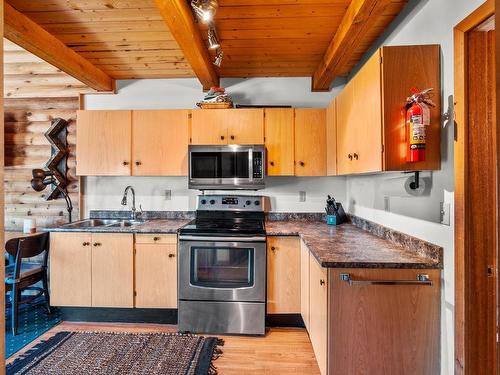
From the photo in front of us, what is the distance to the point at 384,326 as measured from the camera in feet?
4.87

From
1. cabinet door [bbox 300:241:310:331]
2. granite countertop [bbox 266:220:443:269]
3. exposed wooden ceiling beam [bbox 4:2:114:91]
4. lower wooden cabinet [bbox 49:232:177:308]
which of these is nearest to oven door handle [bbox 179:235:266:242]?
granite countertop [bbox 266:220:443:269]

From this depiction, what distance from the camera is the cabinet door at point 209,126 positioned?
9.37 ft

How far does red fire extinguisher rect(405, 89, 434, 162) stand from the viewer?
142 centimetres

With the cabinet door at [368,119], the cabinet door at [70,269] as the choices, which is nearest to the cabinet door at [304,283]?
the cabinet door at [368,119]

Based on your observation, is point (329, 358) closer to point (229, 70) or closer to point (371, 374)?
point (371, 374)

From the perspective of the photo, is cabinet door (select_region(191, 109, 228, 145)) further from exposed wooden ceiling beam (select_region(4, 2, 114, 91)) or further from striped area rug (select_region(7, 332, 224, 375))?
striped area rug (select_region(7, 332, 224, 375))

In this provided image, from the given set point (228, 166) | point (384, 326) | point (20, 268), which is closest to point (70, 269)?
point (20, 268)

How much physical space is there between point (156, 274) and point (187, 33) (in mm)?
1947

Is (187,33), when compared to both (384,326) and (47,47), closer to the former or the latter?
(47,47)

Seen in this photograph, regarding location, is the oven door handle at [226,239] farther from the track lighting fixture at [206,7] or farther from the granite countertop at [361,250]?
the track lighting fixture at [206,7]

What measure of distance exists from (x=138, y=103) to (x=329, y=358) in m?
2.99

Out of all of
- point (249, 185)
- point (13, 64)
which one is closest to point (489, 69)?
point (249, 185)

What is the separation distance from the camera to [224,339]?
239cm

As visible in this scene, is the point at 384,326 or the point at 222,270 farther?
the point at 222,270
